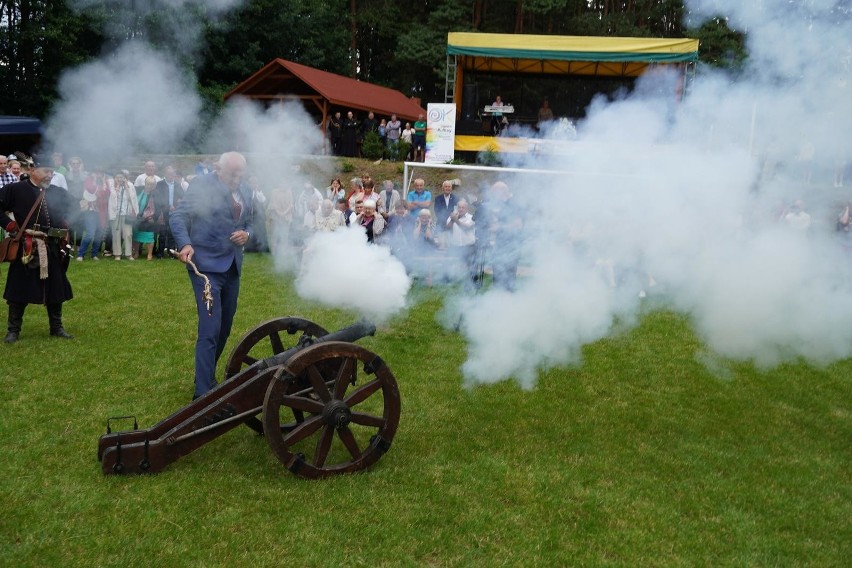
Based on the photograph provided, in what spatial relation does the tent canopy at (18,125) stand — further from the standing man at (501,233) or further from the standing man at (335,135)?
the standing man at (335,135)

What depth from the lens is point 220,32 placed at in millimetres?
15445

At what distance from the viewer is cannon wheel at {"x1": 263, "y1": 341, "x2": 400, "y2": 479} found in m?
4.47

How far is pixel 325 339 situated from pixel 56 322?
444 centimetres

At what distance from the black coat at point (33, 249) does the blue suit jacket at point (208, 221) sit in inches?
118

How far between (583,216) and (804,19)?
7.54 feet

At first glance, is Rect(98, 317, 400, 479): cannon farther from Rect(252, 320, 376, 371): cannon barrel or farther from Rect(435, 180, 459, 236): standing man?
Rect(435, 180, 459, 236): standing man

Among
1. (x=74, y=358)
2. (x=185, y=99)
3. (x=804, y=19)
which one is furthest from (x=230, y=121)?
(x=804, y=19)

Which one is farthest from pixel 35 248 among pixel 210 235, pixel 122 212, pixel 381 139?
pixel 381 139

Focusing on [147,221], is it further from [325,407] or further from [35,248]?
[325,407]

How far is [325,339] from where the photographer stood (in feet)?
16.7

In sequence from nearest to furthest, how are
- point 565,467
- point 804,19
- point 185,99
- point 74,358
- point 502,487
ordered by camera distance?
point 502,487 → point 565,467 → point 804,19 → point 74,358 → point 185,99

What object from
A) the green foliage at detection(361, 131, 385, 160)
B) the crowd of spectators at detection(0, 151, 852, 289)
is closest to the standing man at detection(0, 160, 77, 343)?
the crowd of spectators at detection(0, 151, 852, 289)

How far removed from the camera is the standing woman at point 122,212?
1373 cm

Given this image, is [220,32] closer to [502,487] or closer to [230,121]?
[230,121]
